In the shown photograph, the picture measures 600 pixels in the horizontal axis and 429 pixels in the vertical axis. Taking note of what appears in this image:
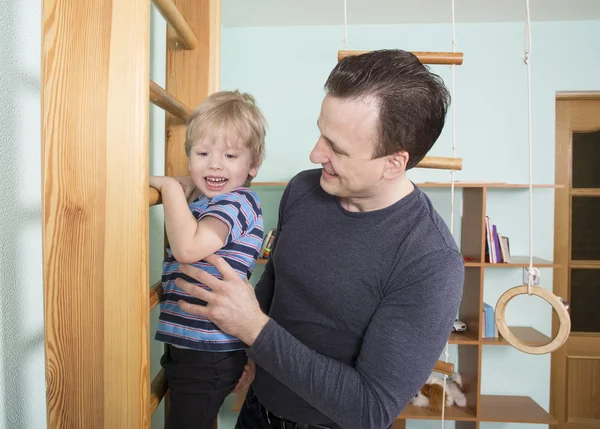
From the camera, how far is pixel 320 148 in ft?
3.40

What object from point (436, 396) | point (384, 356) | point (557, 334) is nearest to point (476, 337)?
point (436, 396)

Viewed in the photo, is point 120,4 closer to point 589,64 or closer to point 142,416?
point 142,416

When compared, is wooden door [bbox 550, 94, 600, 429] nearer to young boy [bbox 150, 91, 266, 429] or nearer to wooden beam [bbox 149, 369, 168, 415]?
young boy [bbox 150, 91, 266, 429]

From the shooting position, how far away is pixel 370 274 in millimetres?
1060

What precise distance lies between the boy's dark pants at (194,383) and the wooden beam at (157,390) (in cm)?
3

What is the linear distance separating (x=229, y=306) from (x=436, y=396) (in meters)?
2.60

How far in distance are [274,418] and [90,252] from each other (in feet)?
2.19

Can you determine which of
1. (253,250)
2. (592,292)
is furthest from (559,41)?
(253,250)

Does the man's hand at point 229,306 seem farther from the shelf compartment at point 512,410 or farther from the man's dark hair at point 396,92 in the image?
the shelf compartment at point 512,410

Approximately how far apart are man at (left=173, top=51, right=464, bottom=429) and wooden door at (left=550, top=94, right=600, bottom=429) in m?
3.00

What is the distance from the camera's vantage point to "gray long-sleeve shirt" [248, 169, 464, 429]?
96 cm

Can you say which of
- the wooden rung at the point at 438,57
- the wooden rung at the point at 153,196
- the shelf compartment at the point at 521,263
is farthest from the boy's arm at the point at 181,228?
the shelf compartment at the point at 521,263

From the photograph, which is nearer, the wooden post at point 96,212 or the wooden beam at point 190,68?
the wooden post at point 96,212

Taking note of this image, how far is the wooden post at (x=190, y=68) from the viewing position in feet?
4.37
